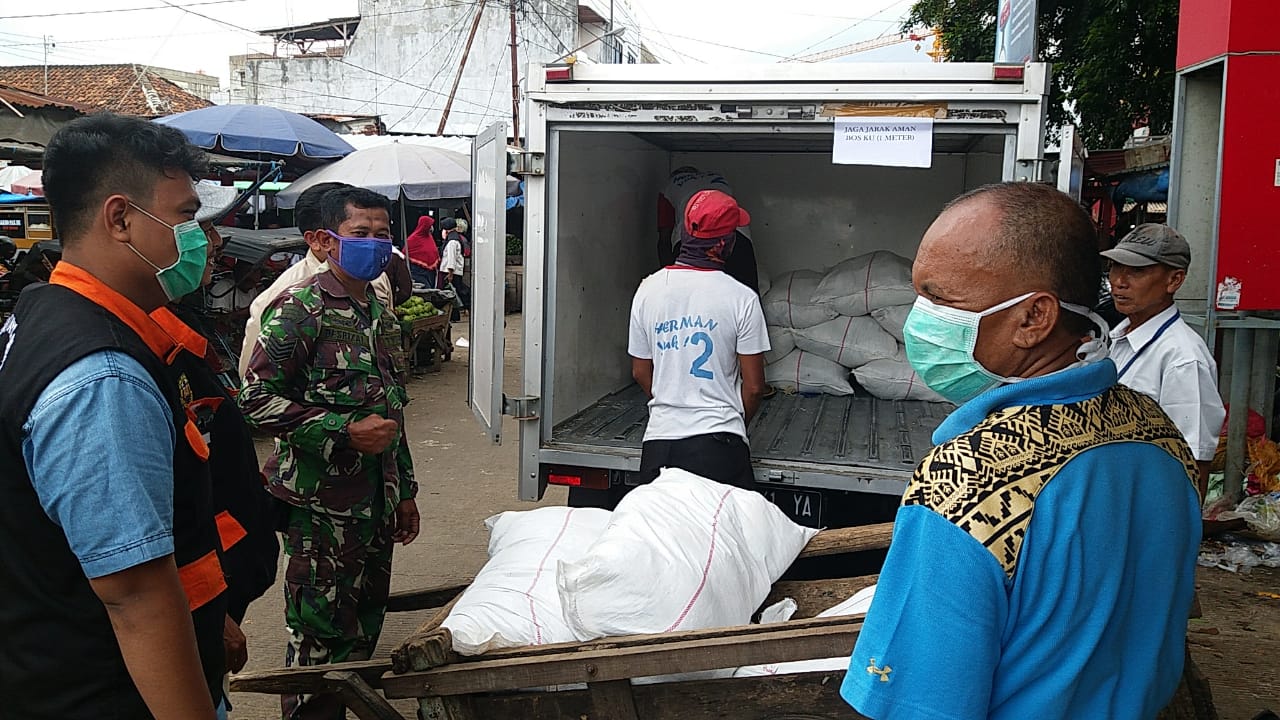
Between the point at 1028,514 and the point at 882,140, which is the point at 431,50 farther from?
the point at 1028,514

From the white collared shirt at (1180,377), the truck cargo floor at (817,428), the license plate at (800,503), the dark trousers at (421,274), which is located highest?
the white collared shirt at (1180,377)

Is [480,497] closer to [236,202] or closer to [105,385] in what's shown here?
[236,202]

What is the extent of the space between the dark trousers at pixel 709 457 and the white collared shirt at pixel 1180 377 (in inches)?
57.6

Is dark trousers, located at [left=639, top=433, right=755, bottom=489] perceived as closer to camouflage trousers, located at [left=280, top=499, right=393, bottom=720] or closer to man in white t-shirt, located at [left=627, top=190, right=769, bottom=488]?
man in white t-shirt, located at [left=627, top=190, right=769, bottom=488]

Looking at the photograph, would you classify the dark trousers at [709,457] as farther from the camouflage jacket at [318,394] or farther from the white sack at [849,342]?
the white sack at [849,342]

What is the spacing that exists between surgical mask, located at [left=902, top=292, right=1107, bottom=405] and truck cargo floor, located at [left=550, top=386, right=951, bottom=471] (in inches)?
95.5

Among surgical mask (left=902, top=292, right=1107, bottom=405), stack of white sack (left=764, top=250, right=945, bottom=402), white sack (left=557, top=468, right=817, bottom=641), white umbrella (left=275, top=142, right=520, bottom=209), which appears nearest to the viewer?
surgical mask (left=902, top=292, right=1107, bottom=405)

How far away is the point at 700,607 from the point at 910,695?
50.8 inches

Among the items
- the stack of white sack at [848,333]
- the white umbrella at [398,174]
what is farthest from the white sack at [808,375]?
the white umbrella at [398,174]

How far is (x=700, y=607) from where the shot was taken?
8.25ft

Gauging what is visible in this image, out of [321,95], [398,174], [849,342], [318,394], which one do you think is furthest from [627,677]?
[321,95]

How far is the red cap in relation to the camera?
3754mm

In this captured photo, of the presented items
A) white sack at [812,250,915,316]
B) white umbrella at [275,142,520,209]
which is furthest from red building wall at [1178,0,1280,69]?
white umbrella at [275,142,520,209]

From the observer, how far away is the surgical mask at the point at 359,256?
3.42 metres
